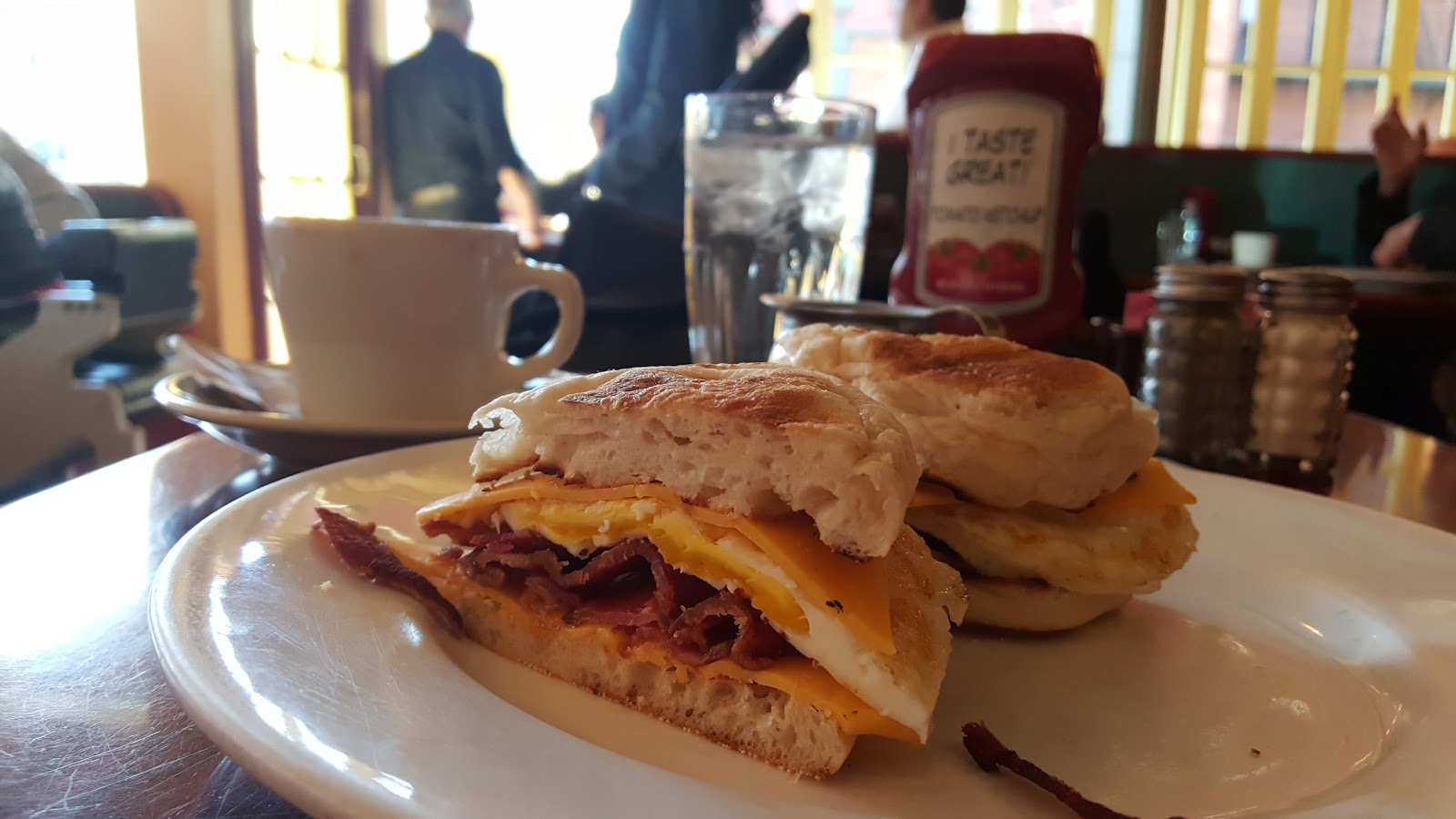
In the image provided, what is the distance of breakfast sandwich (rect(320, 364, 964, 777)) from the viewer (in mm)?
767

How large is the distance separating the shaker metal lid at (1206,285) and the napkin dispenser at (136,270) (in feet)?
16.7

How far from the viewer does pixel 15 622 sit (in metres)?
0.85

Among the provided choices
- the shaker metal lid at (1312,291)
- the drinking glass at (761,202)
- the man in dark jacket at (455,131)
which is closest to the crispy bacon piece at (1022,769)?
the shaker metal lid at (1312,291)

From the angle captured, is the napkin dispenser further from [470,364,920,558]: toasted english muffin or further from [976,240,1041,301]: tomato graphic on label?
[470,364,920,558]: toasted english muffin

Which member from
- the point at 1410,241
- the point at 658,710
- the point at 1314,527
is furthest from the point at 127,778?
the point at 1410,241

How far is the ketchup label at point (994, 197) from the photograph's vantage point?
187 centimetres

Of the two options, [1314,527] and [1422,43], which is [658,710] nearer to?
[1314,527]

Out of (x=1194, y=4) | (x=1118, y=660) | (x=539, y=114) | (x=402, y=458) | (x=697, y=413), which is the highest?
(x=1194, y=4)

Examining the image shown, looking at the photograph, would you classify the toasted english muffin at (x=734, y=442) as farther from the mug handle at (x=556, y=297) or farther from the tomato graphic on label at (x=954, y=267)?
the tomato graphic on label at (x=954, y=267)

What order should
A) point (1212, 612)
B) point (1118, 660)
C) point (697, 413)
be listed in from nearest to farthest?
1. point (697, 413)
2. point (1118, 660)
3. point (1212, 612)

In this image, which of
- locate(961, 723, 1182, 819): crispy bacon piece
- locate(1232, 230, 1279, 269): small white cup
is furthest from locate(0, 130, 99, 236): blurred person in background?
locate(1232, 230, 1279, 269): small white cup

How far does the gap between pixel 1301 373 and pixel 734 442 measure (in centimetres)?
124

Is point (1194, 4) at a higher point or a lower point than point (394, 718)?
higher

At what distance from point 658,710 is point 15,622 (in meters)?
0.59
